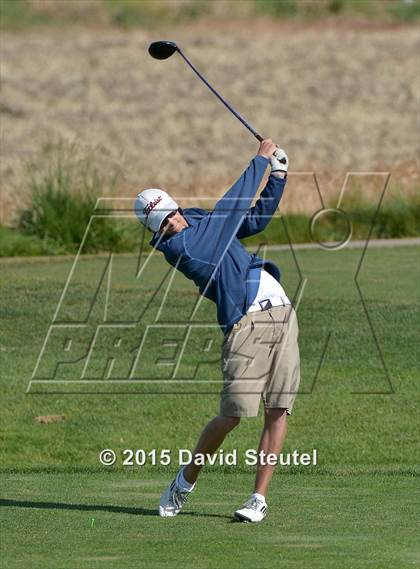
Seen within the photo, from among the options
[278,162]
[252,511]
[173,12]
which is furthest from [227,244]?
[173,12]

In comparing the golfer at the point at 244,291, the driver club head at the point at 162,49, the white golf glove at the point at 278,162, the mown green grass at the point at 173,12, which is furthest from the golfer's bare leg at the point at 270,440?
the mown green grass at the point at 173,12

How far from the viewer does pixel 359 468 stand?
11.8 meters

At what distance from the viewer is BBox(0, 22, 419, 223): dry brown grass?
36031 mm

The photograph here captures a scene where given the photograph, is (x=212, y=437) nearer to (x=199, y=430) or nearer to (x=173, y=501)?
(x=173, y=501)

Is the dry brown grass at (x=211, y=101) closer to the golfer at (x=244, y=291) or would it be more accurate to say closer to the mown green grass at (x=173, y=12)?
the mown green grass at (x=173, y=12)

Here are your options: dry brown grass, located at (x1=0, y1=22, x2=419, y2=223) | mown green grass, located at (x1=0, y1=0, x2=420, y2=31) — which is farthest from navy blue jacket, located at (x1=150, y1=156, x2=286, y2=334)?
mown green grass, located at (x1=0, y1=0, x2=420, y2=31)

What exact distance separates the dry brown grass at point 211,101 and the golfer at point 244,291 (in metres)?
22.3

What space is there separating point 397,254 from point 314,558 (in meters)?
15.4

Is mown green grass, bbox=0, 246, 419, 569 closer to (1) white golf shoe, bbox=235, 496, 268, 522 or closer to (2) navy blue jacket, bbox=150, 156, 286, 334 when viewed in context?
(1) white golf shoe, bbox=235, 496, 268, 522

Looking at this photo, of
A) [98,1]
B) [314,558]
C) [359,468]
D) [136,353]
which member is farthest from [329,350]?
[98,1]

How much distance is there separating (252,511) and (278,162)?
1830 mm

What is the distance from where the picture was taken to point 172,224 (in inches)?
324

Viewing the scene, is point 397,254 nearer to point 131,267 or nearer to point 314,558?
point 131,267

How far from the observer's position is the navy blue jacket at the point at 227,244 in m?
8.16
